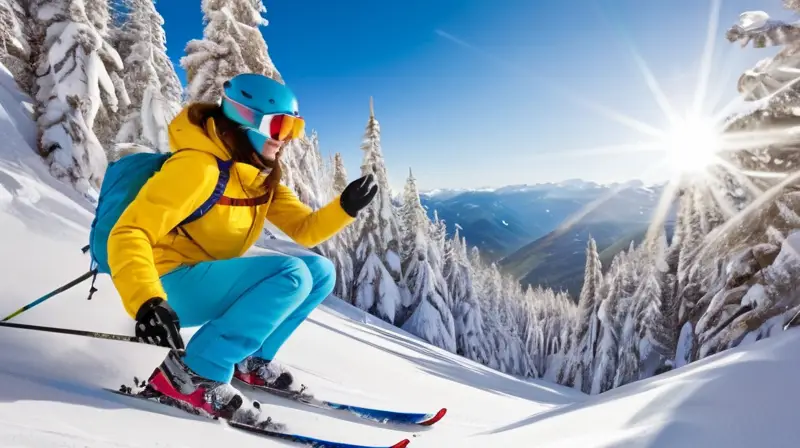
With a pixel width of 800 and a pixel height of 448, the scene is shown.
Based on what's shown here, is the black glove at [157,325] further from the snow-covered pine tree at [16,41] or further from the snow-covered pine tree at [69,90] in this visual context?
the snow-covered pine tree at [16,41]

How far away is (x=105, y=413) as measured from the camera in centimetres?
219

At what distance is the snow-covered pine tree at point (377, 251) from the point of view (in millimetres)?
24297

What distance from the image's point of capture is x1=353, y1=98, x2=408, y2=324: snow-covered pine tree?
79.7ft

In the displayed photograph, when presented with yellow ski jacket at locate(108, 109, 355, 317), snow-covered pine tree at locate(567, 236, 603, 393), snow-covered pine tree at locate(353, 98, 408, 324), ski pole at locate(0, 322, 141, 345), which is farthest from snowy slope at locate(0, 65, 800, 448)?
snow-covered pine tree at locate(567, 236, 603, 393)

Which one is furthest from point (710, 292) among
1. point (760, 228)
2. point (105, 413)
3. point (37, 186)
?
point (37, 186)

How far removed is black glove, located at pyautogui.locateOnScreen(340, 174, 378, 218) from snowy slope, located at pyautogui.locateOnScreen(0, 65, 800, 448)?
1463 millimetres

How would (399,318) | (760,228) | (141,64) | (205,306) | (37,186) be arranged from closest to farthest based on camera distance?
(205,306) < (37,186) < (760,228) < (141,64) < (399,318)

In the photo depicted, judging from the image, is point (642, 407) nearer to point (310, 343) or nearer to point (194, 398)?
point (194, 398)

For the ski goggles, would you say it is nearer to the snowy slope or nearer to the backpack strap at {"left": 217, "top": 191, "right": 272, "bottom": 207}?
the backpack strap at {"left": 217, "top": 191, "right": 272, "bottom": 207}

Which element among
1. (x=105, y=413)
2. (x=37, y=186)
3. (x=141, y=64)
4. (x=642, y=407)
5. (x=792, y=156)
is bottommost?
(x=105, y=413)

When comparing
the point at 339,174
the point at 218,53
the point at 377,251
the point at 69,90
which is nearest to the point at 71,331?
the point at 69,90

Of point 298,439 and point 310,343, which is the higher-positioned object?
point 310,343

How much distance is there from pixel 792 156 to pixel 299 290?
8078 mm

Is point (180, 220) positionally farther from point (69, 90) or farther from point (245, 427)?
point (69, 90)
